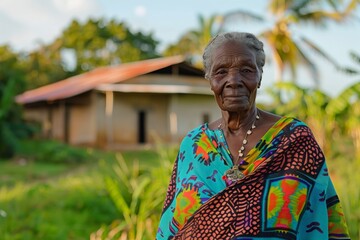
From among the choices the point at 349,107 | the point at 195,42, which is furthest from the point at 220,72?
the point at 195,42

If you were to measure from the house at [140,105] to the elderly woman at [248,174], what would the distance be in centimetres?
1651

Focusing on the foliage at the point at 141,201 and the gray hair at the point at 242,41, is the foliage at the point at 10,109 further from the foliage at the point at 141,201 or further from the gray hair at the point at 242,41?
the gray hair at the point at 242,41

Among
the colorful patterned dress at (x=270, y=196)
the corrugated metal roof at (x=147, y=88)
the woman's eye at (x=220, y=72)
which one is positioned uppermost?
the corrugated metal roof at (x=147, y=88)

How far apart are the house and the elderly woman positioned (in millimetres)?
16506

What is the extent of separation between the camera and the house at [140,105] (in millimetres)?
18578

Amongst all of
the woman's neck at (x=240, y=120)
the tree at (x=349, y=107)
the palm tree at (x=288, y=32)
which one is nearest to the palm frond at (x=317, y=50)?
the palm tree at (x=288, y=32)

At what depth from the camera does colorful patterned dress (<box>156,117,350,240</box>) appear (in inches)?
60.6

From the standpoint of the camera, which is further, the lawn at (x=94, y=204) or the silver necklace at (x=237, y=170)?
the lawn at (x=94, y=204)

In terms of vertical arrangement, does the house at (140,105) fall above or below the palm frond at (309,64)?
below

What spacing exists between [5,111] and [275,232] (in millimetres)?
13409

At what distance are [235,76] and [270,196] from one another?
1.26ft

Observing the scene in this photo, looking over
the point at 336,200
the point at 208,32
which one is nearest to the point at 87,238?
the point at 336,200

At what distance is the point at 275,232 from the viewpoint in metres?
1.54

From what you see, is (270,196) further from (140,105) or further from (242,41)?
(140,105)
